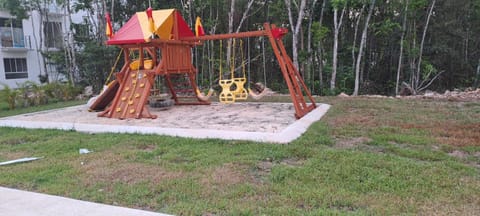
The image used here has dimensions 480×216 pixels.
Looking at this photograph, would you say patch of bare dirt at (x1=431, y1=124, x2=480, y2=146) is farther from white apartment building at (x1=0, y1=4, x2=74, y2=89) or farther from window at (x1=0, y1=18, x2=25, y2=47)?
window at (x1=0, y1=18, x2=25, y2=47)

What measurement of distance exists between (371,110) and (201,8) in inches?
294

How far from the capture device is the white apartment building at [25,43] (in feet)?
61.2

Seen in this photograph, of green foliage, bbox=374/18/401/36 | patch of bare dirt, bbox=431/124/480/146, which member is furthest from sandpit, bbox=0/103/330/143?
green foliage, bbox=374/18/401/36

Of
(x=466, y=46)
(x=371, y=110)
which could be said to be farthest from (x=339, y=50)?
(x=371, y=110)

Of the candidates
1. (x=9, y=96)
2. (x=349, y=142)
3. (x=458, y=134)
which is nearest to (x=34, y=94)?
(x=9, y=96)

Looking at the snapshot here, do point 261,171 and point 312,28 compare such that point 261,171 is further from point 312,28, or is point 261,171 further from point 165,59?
point 312,28

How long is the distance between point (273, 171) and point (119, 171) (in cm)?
154

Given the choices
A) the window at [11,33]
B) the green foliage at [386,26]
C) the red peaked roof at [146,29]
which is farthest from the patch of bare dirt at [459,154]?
the window at [11,33]

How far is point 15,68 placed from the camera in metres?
19.6

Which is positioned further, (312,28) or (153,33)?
(312,28)

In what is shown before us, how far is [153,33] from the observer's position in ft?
22.6

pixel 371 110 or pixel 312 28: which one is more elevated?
pixel 312 28

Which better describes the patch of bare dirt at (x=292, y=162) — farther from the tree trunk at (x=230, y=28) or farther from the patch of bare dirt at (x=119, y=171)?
the tree trunk at (x=230, y=28)

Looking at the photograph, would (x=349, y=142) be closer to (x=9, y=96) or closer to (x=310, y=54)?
(x=310, y=54)
